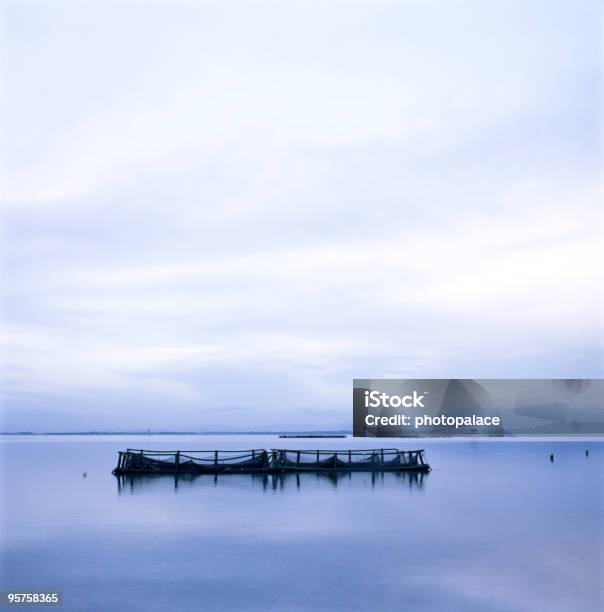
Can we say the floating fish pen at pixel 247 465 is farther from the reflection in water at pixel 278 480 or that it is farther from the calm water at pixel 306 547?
the calm water at pixel 306 547

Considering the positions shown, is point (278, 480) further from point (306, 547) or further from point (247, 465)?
point (306, 547)

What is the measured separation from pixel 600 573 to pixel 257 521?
823 inches

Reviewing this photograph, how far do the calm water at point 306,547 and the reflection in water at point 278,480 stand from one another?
2.89 feet

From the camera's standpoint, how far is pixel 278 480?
69000 mm

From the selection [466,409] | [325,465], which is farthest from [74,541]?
[325,465]

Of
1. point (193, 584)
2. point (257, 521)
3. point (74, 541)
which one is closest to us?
point (193, 584)

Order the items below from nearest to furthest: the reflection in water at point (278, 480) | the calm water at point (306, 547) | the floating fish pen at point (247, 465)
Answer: the calm water at point (306, 547) → the reflection in water at point (278, 480) → the floating fish pen at point (247, 465)

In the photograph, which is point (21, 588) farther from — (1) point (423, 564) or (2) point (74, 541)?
(1) point (423, 564)

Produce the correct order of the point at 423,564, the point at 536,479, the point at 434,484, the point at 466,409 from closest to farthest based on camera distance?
the point at 423,564 < the point at 466,409 < the point at 434,484 < the point at 536,479

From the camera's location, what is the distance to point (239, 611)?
24.5m

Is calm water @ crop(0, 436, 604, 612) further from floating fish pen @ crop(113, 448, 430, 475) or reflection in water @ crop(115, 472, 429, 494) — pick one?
floating fish pen @ crop(113, 448, 430, 475)

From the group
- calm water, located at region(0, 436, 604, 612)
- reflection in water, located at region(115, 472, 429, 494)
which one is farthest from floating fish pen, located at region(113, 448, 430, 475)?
calm water, located at region(0, 436, 604, 612)

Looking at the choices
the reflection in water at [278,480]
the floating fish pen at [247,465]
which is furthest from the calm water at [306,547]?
the floating fish pen at [247,465]

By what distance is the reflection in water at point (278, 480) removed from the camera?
64.1 meters
